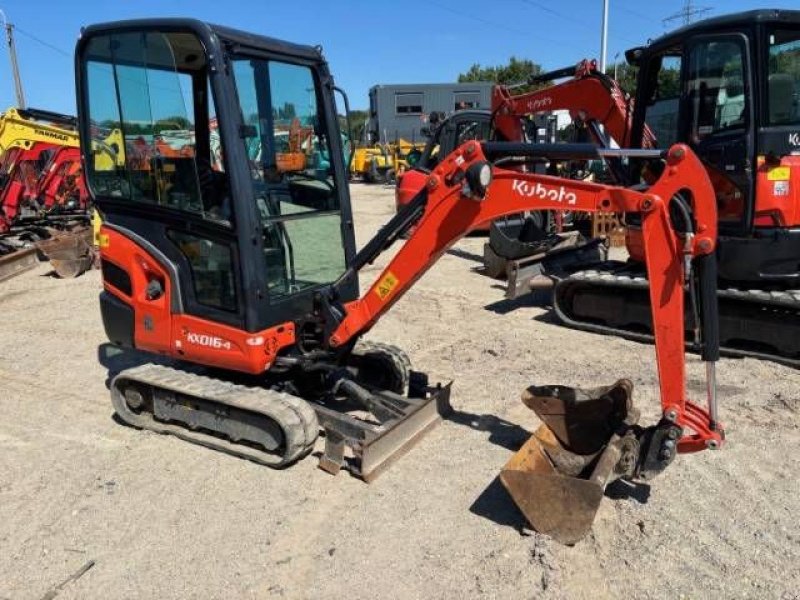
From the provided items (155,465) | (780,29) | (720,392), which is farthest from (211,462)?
(780,29)

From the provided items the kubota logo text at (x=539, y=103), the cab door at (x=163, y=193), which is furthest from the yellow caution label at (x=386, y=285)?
the kubota logo text at (x=539, y=103)

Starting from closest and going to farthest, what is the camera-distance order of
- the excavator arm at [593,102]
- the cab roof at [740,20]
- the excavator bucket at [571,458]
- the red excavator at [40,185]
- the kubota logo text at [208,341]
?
1. the excavator bucket at [571,458]
2. the kubota logo text at [208,341]
3. the cab roof at [740,20]
4. the excavator arm at [593,102]
5. the red excavator at [40,185]

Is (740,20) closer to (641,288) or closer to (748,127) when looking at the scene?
(748,127)

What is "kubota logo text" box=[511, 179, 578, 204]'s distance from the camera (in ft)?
11.9

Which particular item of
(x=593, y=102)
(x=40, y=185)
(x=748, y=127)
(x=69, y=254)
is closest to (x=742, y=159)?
(x=748, y=127)

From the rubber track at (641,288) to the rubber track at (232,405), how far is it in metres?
3.82

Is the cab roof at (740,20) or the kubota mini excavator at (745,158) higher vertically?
the cab roof at (740,20)

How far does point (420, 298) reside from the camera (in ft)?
28.2

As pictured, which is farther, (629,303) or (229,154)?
(629,303)

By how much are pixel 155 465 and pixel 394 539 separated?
172cm

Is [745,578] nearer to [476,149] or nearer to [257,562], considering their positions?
[257,562]

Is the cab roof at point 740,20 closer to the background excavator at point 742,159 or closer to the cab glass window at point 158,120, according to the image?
the background excavator at point 742,159

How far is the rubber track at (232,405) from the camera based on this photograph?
405 cm

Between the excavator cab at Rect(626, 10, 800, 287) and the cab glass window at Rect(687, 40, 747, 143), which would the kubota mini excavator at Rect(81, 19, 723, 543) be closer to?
the excavator cab at Rect(626, 10, 800, 287)
